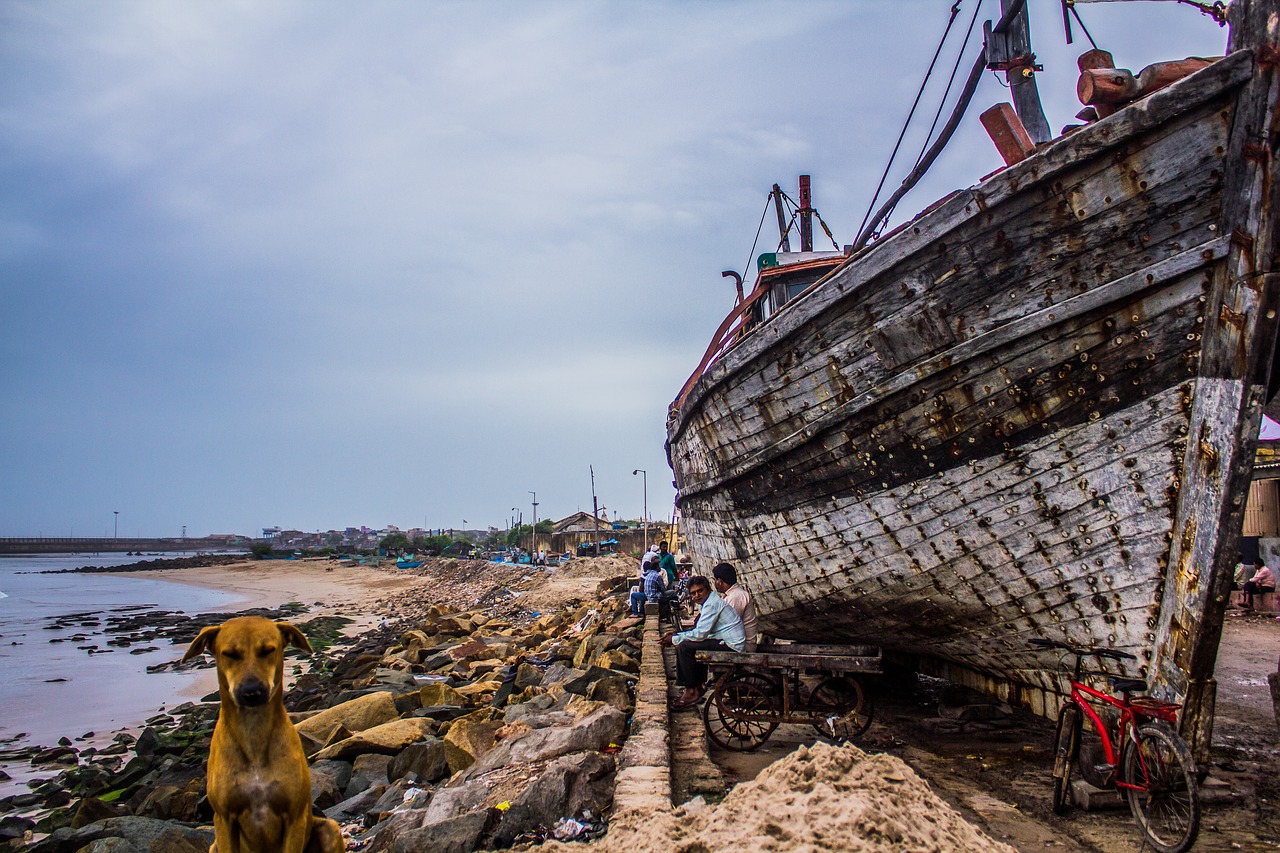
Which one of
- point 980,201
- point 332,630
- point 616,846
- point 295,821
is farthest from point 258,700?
point 332,630

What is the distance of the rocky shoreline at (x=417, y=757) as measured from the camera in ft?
13.9

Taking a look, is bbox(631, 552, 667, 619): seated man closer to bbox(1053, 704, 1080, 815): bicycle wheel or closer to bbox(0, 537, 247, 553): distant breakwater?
bbox(1053, 704, 1080, 815): bicycle wheel

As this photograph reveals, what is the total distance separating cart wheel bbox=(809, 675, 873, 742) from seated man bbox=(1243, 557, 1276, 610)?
11.0 m

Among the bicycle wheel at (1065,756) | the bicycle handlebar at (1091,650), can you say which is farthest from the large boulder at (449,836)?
the bicycle handlebar at (1091,650)

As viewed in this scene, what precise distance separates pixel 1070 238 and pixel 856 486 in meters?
2.18

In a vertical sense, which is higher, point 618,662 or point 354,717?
point 618,662

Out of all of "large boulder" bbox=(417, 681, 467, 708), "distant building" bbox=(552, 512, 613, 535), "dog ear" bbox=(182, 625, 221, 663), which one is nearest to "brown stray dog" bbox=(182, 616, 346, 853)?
"dog ear" bbox=(182, 625, 221, 663)

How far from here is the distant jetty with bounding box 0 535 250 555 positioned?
124 m

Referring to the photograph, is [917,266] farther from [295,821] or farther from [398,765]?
[398,765]

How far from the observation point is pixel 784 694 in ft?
17.6

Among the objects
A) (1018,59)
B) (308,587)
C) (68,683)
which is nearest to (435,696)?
(1018,59)

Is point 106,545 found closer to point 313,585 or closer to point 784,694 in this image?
point 313,585

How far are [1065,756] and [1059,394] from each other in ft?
6.62

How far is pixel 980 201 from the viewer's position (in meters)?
4.71
